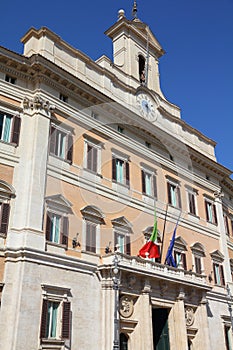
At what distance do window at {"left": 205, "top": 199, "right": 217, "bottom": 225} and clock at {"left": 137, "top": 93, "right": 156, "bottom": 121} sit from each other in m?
7.48

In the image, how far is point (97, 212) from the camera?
19.5m

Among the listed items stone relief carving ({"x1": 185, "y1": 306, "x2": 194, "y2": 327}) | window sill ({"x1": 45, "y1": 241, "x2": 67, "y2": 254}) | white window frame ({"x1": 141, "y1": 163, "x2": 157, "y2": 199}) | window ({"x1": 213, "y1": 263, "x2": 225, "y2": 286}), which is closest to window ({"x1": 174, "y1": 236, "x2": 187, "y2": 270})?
stone relief carving ({"x1": 185, "y1": 306, "x2": 194, "y2": 327})

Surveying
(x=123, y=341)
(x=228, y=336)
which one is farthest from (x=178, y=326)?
(x=228, y=336)

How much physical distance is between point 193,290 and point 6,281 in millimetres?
10752

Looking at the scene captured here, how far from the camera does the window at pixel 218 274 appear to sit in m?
26.0

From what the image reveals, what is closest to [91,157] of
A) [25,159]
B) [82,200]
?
[82,200]

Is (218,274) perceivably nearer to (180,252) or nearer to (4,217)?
(180,252)

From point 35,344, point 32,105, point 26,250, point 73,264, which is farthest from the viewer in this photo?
point 32,105

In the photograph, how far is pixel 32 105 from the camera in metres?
18.9

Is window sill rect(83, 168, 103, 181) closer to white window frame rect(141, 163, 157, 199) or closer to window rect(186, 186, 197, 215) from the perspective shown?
white window frame rect(141, 163, 157, 199)

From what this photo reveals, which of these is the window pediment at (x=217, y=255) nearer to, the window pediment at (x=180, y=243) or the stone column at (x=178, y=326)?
the window pediment at (x=180, y=243)

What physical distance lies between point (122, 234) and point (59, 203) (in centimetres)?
407

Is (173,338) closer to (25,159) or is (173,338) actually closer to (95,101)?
(25,159)

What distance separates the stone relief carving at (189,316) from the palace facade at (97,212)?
3.7 inches
